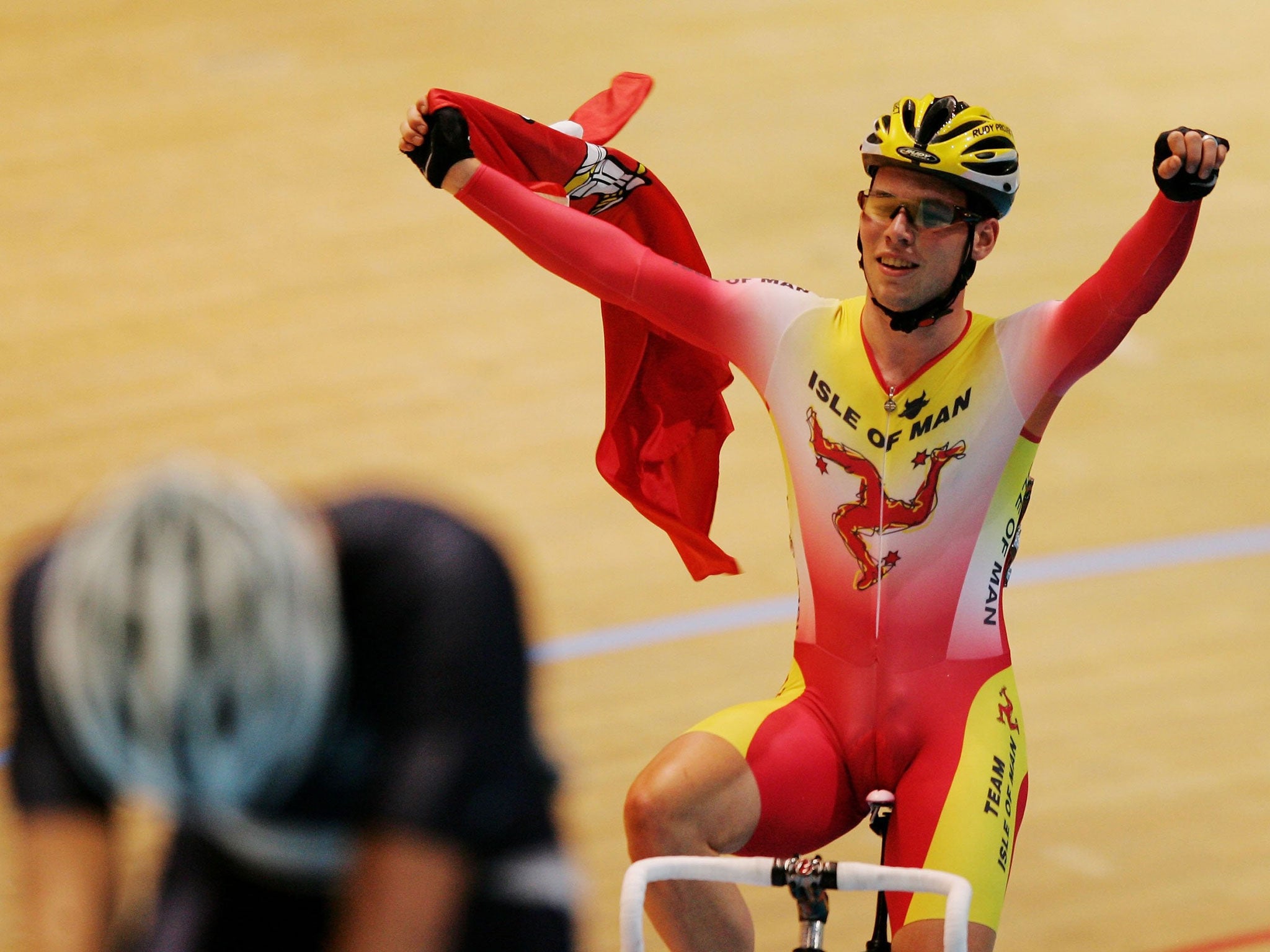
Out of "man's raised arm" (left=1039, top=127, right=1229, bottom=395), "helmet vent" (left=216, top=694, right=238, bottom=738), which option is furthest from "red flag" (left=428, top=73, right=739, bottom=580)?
"helmet vent" (left=216, top=694, right=238, bottom=738)

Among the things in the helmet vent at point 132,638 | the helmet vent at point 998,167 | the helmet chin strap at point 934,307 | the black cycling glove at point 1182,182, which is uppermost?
the helmet vent at point 998,167

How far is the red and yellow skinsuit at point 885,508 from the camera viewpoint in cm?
357

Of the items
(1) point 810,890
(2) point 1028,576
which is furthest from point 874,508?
(2) point 1028,576

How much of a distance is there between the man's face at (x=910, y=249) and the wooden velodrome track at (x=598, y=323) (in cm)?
144

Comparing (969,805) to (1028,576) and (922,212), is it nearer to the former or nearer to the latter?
(922,212)

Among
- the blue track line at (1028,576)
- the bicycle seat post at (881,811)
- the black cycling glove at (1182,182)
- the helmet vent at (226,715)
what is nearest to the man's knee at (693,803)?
the bicycle seat post at (881,811)

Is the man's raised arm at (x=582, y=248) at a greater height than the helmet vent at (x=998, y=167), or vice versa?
the helmet vent at (x=998, y=167)

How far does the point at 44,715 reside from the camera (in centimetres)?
181

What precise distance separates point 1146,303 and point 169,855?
2.29 metres

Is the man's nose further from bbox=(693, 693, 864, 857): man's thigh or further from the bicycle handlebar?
the bicycle handlebar

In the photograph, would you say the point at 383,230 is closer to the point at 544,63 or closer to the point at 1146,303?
the point at 544,63

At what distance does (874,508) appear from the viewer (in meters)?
3.70

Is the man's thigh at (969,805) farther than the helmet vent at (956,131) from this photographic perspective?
No

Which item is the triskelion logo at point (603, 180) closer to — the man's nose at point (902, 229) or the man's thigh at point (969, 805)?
the man's nose at point (902, 229)
